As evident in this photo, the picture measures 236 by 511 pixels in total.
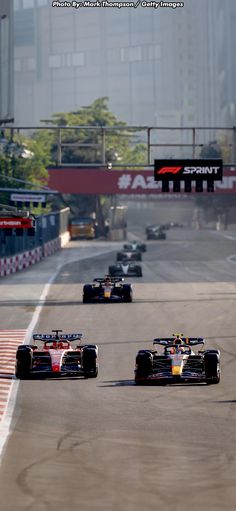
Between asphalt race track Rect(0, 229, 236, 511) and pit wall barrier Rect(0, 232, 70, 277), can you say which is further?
pit wall barrier Rect(0, 232, 70, 277)

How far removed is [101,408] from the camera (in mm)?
23656

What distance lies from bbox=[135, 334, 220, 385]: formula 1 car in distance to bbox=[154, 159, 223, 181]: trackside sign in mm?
17169

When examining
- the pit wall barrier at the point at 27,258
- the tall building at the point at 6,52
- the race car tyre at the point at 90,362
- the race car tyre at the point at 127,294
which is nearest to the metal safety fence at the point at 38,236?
the pit wall barrier at the point at 27,258

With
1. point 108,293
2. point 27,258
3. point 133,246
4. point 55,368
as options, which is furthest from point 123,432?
point 133,246

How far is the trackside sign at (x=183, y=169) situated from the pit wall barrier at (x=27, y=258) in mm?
24490

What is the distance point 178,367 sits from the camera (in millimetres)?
26578

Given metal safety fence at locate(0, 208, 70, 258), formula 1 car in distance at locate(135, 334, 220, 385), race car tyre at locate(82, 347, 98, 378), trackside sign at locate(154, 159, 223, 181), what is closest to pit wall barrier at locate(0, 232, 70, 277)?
metal safety fence at locate(0, 208, 70, 258)

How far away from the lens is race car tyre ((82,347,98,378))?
2748 cm

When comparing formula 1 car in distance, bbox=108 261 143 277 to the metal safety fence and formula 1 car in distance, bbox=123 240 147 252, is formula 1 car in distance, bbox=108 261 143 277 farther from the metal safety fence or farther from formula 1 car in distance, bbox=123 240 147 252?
formula 1 car in distance, bbox=123 240 147 252

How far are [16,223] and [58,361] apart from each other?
35.8ft

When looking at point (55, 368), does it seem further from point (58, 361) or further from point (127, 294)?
point (127, 294)

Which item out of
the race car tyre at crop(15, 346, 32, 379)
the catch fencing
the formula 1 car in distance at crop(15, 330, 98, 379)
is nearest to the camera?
the race car tyre at crop(15, 346, 32, 379)

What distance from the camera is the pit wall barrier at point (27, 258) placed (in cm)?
6869

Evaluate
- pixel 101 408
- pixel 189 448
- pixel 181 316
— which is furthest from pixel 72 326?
pixel 189 448
